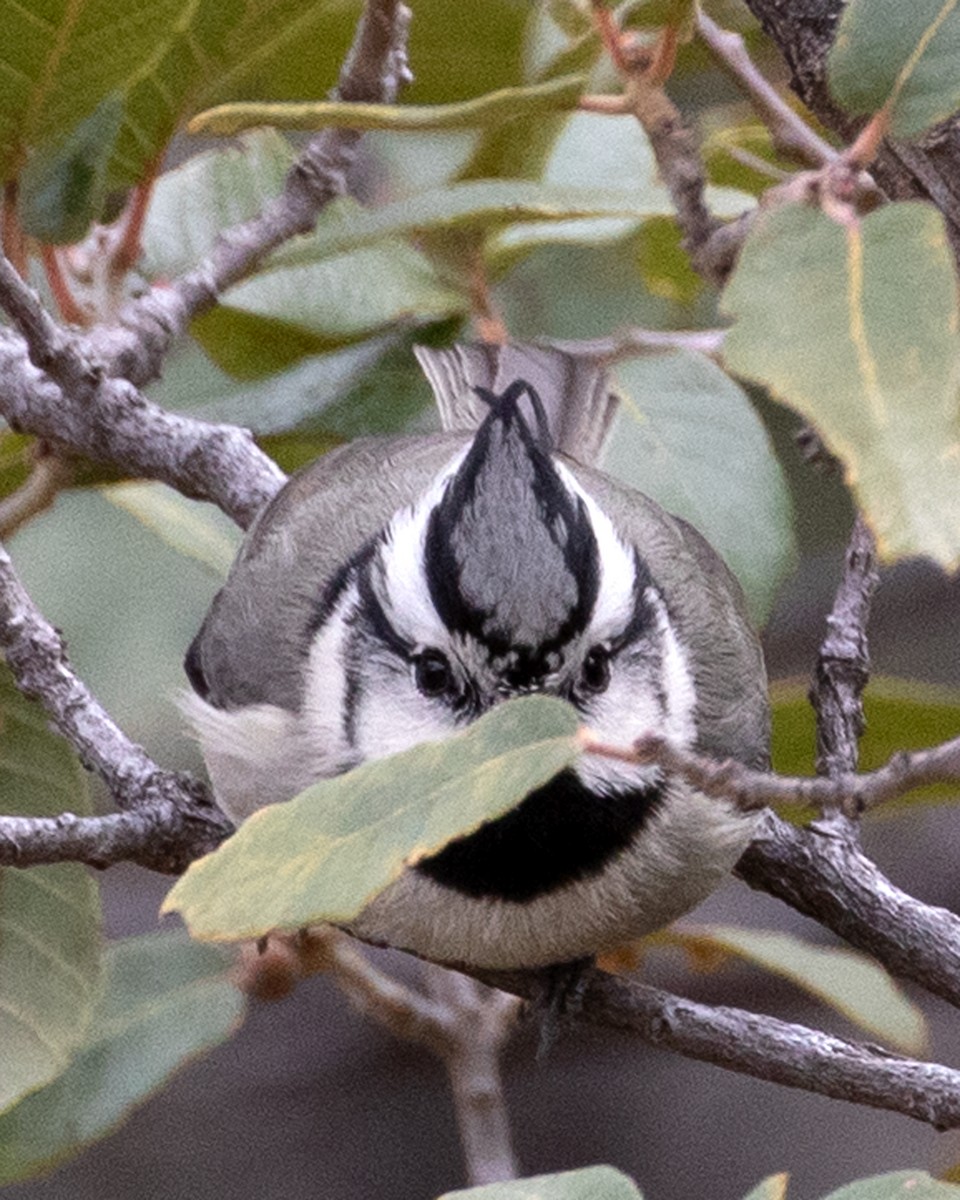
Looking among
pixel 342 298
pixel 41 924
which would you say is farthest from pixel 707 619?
pixel 41 924

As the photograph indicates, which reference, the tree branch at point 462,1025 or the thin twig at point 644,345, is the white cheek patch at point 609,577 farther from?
the tree branch at point 462,1025

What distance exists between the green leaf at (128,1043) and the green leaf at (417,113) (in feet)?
2.56

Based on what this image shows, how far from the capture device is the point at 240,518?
1683 mm

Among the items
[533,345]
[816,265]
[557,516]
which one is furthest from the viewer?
[533,345]

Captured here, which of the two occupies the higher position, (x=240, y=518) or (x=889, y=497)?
(x=889, y=497)

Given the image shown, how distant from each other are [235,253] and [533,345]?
0.28 m

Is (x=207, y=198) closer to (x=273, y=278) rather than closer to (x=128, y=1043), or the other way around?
(x=273, y=278)

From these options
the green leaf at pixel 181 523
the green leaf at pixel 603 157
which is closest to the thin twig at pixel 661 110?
the green leaf at pixel 603 157

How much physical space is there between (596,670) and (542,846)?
0.13 metres

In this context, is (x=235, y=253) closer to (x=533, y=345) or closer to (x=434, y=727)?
(x=533, y=345)

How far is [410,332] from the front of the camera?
169 cm

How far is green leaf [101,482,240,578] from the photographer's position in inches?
64.8

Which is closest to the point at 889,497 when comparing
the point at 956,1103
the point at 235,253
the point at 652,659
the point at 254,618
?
the point at 956,1103

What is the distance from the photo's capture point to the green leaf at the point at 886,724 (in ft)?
5.32
